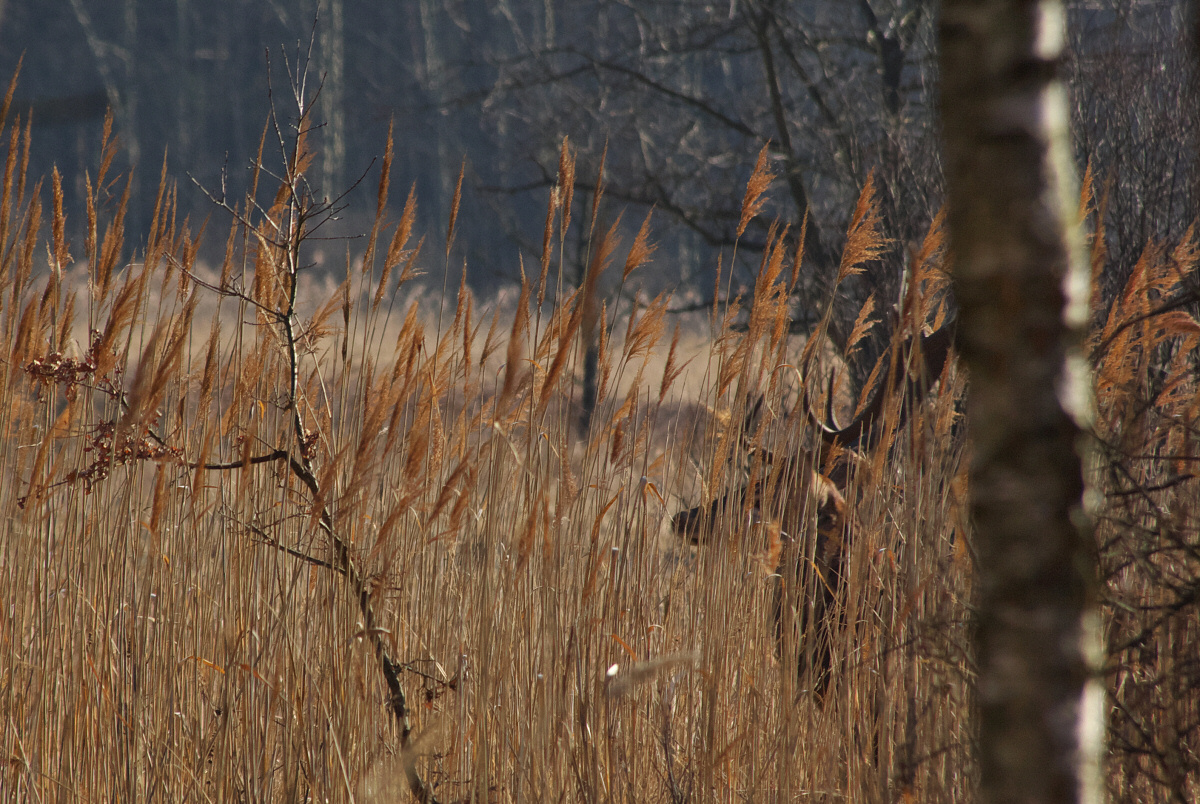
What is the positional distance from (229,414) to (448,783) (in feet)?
2.31

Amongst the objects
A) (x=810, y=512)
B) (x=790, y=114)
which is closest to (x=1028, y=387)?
(x=810, y=512)

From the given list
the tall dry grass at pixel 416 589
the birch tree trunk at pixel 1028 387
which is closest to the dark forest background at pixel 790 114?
the tall dry grass at pixel 416 589

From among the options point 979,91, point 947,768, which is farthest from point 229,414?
point 979,91

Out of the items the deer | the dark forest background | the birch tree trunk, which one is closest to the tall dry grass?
the deer

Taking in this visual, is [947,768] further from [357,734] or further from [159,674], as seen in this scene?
[159,674]

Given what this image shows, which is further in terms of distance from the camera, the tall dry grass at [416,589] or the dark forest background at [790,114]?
the dark forest background at [790,114]

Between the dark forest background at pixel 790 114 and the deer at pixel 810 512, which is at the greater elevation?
the dark forest background at pixel 790 114

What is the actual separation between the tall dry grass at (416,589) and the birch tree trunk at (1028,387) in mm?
699

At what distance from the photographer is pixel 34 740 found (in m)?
1.50

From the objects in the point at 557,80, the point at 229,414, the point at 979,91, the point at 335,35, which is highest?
the point at 335,35

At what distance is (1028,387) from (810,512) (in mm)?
1147

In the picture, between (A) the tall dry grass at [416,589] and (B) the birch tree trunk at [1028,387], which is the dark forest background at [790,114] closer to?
(A) the tall dry grass at [416,589]

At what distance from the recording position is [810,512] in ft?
4.94

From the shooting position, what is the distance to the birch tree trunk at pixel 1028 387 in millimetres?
387
